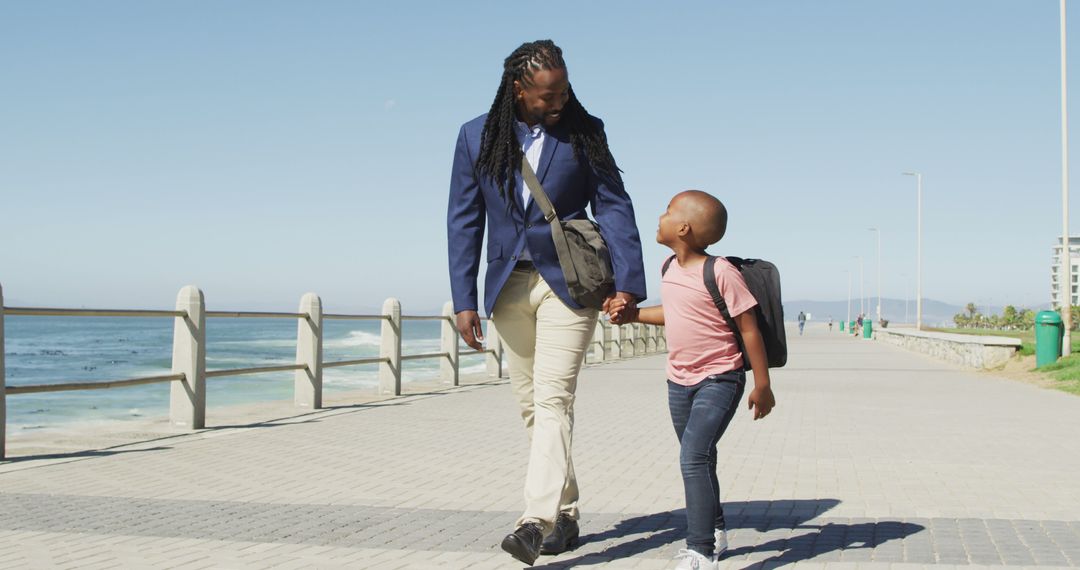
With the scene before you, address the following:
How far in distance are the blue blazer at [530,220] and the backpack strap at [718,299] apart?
0.26 meters

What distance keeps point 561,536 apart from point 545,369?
726 mm

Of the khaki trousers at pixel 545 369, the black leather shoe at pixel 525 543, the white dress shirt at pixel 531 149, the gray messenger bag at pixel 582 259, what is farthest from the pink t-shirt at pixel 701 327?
the black leather shoe at pixel 525 543

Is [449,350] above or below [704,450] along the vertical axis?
below

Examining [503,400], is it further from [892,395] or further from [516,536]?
[516,536]

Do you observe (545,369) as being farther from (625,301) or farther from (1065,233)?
(1065,233)

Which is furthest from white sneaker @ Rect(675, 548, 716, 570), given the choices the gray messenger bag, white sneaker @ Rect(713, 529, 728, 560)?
the gray messenger bag

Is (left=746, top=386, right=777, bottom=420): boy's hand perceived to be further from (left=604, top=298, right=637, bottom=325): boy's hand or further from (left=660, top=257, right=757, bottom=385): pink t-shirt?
(left=604, top=298, right=637, bottom=325): boy's hand

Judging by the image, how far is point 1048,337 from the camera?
2055 cm

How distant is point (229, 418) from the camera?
11.5m

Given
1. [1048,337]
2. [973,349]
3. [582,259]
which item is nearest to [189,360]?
[582,259]

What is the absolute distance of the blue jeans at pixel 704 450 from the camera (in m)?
4.39

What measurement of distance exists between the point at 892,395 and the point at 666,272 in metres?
12.1

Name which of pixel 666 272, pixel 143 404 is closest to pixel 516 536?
pixel 666 272

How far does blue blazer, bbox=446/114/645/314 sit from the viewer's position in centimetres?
468
